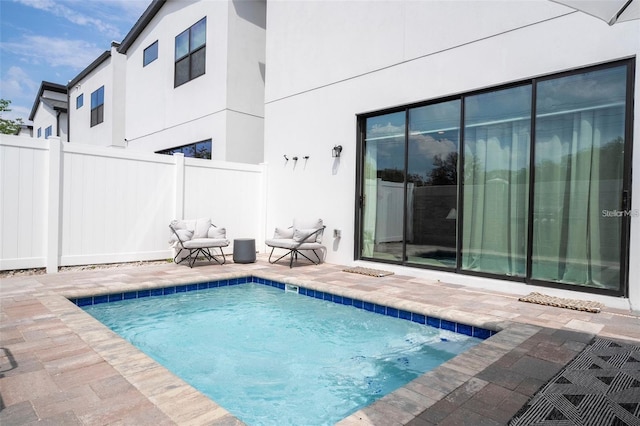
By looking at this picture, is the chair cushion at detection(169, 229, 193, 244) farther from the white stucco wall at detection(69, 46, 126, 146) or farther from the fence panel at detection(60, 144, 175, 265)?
the white stucco wall at detection(69, 46, 126, 146)

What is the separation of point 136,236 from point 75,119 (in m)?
15.1

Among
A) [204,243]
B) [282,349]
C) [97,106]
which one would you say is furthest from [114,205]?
[97,106]

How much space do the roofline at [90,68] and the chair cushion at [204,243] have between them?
1222 cm

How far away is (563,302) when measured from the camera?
4.10 m

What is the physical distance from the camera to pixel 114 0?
11688 millimetres

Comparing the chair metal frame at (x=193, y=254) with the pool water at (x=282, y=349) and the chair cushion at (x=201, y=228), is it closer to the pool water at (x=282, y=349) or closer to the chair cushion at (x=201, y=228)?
the chair cushion at (x=201, y=228)

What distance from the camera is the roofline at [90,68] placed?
14.9 metres

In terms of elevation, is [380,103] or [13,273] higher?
[380,103]

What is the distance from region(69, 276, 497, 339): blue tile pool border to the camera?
3.58m

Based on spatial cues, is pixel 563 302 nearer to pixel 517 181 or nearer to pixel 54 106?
pixel 517 181

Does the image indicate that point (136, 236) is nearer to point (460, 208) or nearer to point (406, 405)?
point (460, 208)

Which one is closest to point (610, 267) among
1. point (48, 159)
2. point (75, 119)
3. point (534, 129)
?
point (534, 129)

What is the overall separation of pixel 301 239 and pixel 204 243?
5.60ft

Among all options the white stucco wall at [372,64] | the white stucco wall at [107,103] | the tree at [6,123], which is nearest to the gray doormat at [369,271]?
the white stucco wall at [372,64]
